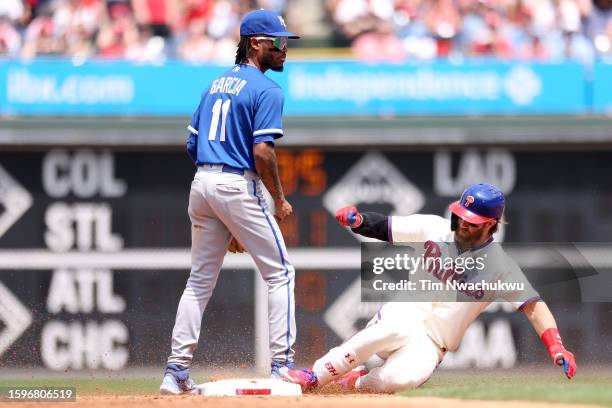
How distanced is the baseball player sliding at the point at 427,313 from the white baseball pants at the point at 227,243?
0.37m

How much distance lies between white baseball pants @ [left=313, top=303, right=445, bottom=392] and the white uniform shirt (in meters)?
0.06

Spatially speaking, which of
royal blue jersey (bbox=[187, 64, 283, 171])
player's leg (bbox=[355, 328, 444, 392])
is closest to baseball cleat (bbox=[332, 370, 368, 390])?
A: player's leg (bbox=[355, 328, 444, 392])

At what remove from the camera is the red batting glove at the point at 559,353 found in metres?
6.17

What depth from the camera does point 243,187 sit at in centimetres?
617

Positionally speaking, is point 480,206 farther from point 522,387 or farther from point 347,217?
point 522,387

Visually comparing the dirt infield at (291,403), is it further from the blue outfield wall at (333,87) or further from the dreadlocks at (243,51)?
the blue outfield wall at (333,87)

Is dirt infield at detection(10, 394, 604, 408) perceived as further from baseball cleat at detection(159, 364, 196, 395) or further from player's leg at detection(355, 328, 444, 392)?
player's leg at detection(355, 328, 444, 392)

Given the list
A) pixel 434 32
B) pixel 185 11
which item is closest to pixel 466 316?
pixel 434 32

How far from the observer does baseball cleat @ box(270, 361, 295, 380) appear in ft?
20.5

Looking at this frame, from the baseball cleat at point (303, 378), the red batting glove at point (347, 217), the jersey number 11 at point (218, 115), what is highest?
the jersey number 11 at point (218, 115)

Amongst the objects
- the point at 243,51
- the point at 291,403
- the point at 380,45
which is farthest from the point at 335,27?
the point at 291,403

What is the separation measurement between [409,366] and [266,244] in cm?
107

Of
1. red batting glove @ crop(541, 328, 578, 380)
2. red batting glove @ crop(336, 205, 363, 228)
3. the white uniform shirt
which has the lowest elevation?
red batting glove @ crop(541, 328, 578, 380)

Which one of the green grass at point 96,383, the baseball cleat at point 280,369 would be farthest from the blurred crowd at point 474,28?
the baseball cleat at point 280,369
